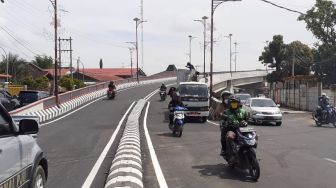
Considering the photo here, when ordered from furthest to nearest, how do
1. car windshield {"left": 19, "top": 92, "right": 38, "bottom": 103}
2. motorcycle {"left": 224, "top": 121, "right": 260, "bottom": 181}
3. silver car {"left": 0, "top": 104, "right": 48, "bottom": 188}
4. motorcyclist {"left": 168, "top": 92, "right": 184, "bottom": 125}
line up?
car windshield {"left": 19, "top": 92, "right": 38, "bottom": 103} < motorcyclist {"left": 168, "top": 92, "right": 184, "bottom": 125} < motorcycle {"left": 224, "top": 121, "right": 260, "bottom": 181} < silver car {"left": 0, "top": 104, "right": 48, "bottom": 188}

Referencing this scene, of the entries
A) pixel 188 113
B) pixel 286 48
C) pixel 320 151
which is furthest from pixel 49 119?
pixel 286 48

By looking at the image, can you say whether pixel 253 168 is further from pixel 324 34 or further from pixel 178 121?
pixel 324 34

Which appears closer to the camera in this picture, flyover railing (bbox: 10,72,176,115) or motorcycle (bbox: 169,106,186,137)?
motorcycle (bbox: 169,106,186,137)

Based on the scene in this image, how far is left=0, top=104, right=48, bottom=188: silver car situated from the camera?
568 cm

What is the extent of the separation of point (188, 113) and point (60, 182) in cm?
1987

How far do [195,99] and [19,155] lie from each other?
24.2m

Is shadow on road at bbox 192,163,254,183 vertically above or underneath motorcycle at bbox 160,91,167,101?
underneath

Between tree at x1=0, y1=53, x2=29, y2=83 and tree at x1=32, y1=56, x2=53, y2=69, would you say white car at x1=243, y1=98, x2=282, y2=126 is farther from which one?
tree at x1=32, y1=56, x2=53, y2=69

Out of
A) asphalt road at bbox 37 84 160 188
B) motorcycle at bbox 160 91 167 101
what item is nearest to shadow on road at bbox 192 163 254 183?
asphalt road at bbox 37 84 160 188

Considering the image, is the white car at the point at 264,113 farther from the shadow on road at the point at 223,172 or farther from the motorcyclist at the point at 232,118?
the motorcyclist at the point at 232,118

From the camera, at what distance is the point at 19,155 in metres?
6.22

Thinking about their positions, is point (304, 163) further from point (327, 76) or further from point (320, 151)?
point (327, 76)

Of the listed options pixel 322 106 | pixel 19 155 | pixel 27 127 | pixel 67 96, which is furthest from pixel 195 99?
pixel 19 155

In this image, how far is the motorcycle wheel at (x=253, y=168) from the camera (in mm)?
10500
